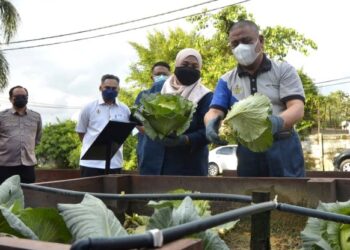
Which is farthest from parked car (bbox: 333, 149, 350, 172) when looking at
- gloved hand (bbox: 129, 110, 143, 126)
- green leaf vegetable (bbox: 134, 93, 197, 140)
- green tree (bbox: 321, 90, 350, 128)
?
green tree (bbox: 321, 90, 350, 128)

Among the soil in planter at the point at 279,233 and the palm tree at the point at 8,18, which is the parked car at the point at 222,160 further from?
the soil in planter at the point at 279,233

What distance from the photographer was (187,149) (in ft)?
9.92

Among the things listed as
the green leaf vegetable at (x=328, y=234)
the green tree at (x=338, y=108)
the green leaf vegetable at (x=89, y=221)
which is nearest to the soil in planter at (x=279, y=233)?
the green leaf vegetable at (x=328, y=234)

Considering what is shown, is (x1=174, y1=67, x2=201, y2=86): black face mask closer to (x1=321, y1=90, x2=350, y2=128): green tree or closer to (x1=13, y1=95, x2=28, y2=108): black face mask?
(x1=13, y1=95, x2=28, y2=108): black face mask

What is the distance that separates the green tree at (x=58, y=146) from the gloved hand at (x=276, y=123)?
1759 cm

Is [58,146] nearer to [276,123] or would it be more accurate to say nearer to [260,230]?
[276,123]

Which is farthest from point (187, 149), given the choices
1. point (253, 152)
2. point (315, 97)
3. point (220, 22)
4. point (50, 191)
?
point (315, 97)

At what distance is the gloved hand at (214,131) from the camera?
253cm

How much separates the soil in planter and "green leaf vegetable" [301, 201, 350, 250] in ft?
1.22

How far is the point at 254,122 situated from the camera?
237 centimetres

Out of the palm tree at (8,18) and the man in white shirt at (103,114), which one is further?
the palm tree at (8,18)

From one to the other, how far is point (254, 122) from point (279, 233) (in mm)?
670

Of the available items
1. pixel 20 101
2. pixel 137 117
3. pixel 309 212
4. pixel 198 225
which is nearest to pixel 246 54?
pixel 137 117

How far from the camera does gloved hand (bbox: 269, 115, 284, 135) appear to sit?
2.34 metres
